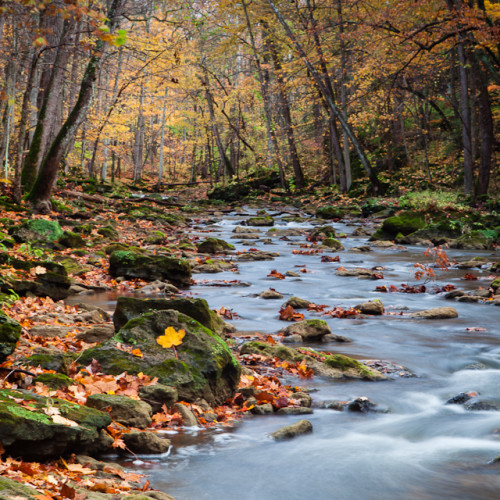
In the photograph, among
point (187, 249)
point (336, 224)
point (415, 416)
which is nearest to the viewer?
point (415, 416)

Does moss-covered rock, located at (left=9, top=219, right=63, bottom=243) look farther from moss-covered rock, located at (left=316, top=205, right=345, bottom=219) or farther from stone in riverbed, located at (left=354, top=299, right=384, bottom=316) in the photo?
moss-covered rock, located at (left=316, top=205, right=345, bottom=219)

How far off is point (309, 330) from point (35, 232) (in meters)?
7.09

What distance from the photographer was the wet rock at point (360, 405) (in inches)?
175

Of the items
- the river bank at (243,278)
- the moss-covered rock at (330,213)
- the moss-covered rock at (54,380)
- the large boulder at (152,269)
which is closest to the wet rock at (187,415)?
the river bank at (243,278)

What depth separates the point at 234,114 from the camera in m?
36.0

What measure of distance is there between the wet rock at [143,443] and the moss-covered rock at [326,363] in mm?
2279

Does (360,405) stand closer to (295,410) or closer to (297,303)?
(295,410)

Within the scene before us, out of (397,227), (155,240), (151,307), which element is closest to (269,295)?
(151,307)

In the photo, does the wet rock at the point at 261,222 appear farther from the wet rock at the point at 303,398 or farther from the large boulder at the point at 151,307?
the wet rock at the point at 303,398

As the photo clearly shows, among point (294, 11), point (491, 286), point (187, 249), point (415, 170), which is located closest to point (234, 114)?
point (294, 11)

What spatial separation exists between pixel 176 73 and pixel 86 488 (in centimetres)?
2108

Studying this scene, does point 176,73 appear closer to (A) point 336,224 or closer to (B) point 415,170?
(A) point 336,224

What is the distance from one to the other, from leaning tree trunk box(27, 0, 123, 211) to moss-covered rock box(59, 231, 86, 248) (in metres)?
2.94

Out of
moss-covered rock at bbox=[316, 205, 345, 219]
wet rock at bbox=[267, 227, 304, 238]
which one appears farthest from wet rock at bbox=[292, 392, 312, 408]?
moss-covered rock at bbox=[316, 205, 345, 219]
